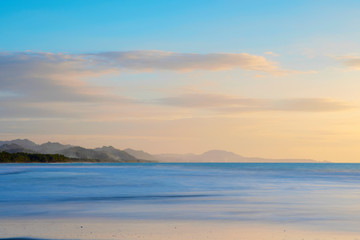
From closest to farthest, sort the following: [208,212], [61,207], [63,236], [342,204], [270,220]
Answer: [63,236] → [270,220] → [208,212] → [61,207] → [342,204]

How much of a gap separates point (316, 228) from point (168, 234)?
523 cm

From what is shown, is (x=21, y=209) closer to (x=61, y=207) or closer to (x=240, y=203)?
(x=61, y=207)

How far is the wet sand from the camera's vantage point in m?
14.7

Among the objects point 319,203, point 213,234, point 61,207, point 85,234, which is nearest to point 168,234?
point 213,234

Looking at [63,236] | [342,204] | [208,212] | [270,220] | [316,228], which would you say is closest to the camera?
[63,236]

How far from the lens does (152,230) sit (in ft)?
52.4

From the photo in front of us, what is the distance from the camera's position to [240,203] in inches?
1014

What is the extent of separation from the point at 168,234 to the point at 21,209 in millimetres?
9718

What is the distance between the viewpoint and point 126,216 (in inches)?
769

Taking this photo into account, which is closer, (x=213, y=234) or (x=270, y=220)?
(x=213, y=234)

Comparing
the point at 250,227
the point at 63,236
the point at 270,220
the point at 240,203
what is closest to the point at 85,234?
the point at 63,236

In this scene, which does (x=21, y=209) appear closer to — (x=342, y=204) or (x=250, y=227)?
(x=250, y=227)

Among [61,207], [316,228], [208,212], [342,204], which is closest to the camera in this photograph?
[316,228]

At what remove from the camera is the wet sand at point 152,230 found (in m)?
14.7
